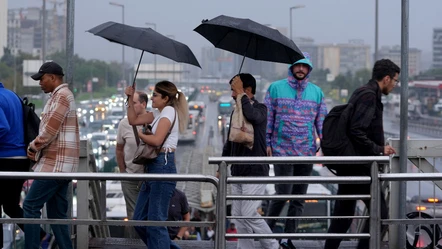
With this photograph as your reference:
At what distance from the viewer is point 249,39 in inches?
337

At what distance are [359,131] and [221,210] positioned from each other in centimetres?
155

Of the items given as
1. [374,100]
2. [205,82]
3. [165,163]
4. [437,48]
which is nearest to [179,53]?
[165,163]

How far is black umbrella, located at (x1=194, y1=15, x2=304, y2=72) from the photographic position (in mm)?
7914

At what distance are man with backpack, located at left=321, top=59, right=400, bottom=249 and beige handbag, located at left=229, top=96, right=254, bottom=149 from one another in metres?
0.66

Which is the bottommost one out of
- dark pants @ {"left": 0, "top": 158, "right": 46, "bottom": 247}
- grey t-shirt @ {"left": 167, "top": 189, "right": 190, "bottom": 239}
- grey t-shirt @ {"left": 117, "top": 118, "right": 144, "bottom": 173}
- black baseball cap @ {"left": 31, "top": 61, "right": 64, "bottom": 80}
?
grey t-shirt @ {"left": 167, "top": 189, "right": 190, "bottom": 239}

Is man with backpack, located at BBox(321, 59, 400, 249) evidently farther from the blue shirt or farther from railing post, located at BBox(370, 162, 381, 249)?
the blue shirt

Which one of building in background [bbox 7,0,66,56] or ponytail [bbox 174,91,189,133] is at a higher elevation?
building in background [bbox 7,0,66,56]

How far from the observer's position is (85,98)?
118875 mm

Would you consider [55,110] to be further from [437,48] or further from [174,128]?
[437,48]

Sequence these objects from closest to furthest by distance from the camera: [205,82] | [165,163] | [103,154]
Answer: [165,163]
[103,154]
[205,82]

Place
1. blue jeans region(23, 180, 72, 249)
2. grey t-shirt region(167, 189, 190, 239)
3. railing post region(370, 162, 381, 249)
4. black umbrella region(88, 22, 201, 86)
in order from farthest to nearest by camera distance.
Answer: grey t-shirt region(167, 189, 190, 239), black umbrella region(88, 22, 201, 86), blue jeans region(23, 180, 72, 249), railing post region(370, 162, 381, 249)

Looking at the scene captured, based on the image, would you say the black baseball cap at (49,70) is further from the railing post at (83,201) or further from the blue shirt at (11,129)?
the railing post at (83,201)

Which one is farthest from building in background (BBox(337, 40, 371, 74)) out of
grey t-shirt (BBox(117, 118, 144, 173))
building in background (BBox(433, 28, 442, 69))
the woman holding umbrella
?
the woman holding umbrella

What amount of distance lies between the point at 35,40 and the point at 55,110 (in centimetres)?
9738
